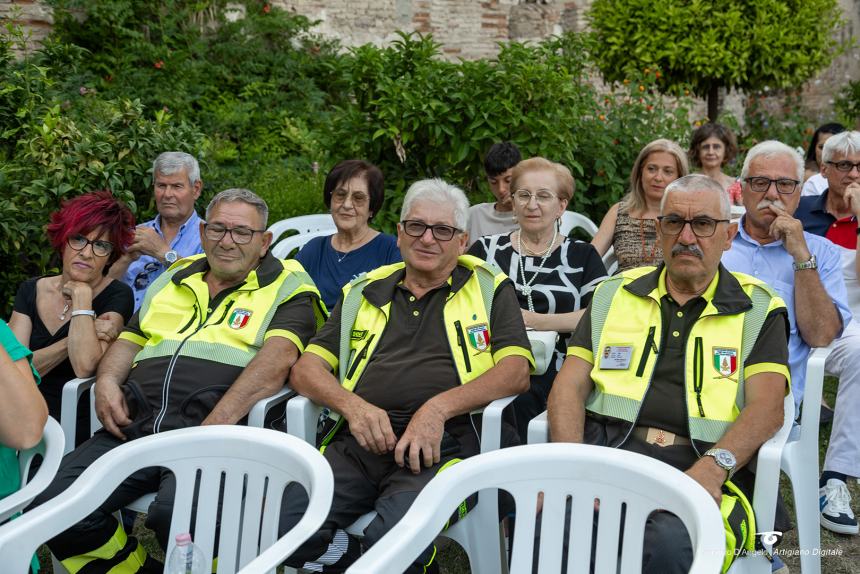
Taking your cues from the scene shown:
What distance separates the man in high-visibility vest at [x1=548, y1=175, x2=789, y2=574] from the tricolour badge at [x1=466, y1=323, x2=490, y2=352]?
0.96 feet

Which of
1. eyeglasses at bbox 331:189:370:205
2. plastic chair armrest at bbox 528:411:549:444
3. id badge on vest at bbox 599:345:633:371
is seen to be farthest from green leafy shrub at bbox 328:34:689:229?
plastic chair armrest at bbox 528:411:549:444

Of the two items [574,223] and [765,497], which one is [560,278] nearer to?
[574,223]

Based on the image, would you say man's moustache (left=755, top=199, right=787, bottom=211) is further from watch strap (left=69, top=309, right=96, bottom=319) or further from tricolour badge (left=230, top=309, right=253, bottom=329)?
watch strap (left=69, top=309, right=96, bottom=319)

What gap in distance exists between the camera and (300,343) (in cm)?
307

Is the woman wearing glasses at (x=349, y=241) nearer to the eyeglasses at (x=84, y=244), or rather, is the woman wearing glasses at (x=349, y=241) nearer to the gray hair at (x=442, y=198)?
the gray hair at (x=442, y=198)

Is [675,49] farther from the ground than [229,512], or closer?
farther from the ground

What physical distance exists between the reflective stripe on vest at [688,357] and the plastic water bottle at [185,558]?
1336mm

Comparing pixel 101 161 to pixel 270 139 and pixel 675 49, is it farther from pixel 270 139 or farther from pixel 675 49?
pixel 675 49

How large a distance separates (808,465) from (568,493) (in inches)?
44.9

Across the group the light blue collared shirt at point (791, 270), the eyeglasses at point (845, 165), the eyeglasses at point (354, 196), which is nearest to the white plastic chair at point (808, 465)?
the light blue collared shirt at point (791, 270)

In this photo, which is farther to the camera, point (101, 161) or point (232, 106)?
point (232, 106)

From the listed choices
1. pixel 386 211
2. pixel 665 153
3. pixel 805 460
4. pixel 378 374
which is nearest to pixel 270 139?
pixel 386 211

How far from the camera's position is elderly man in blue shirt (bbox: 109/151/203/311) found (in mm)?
4031

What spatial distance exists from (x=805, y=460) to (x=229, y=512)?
1.77m
